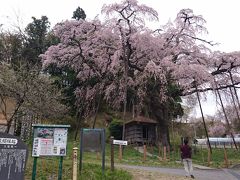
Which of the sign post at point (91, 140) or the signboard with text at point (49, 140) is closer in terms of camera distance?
the signboard with text at point (49, 140)

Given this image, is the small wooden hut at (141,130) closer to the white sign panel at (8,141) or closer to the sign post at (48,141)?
the sign post at (48,141)

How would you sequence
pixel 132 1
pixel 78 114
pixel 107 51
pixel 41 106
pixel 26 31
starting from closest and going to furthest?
1. pixel 41 106
2. pixel 132 1
3. pixel 107 51
4. pixel 78 114
5. pixel 26 31

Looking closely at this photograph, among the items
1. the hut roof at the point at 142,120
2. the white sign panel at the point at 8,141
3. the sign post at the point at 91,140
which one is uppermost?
the hut roof at the point at 142,120

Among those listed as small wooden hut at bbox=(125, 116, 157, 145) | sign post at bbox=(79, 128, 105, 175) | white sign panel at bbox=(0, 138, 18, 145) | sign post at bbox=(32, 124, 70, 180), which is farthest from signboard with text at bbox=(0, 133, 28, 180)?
small wooden hut at bbox=(125, 116, 157, 145)

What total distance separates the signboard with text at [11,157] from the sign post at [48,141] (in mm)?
1183

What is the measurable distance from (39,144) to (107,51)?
53.9 ft

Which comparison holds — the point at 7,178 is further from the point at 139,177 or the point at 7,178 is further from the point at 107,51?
the point at 107,51

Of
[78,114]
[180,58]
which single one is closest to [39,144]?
[180,58]

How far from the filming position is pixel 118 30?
21.2 m

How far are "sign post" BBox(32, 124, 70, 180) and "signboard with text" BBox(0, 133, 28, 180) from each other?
3.88 ft

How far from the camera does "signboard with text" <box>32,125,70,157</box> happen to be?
23.2 feet

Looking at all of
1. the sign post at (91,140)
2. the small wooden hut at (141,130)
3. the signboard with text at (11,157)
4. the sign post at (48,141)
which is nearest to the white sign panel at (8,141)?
the signboard with text at (11,157)

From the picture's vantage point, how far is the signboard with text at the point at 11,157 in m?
5.52

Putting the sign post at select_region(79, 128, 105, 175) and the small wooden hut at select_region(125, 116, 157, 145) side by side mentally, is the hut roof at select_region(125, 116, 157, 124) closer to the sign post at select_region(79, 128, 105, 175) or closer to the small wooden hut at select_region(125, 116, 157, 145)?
the small wooden hut at select_region(125, 116, 157, 145)
